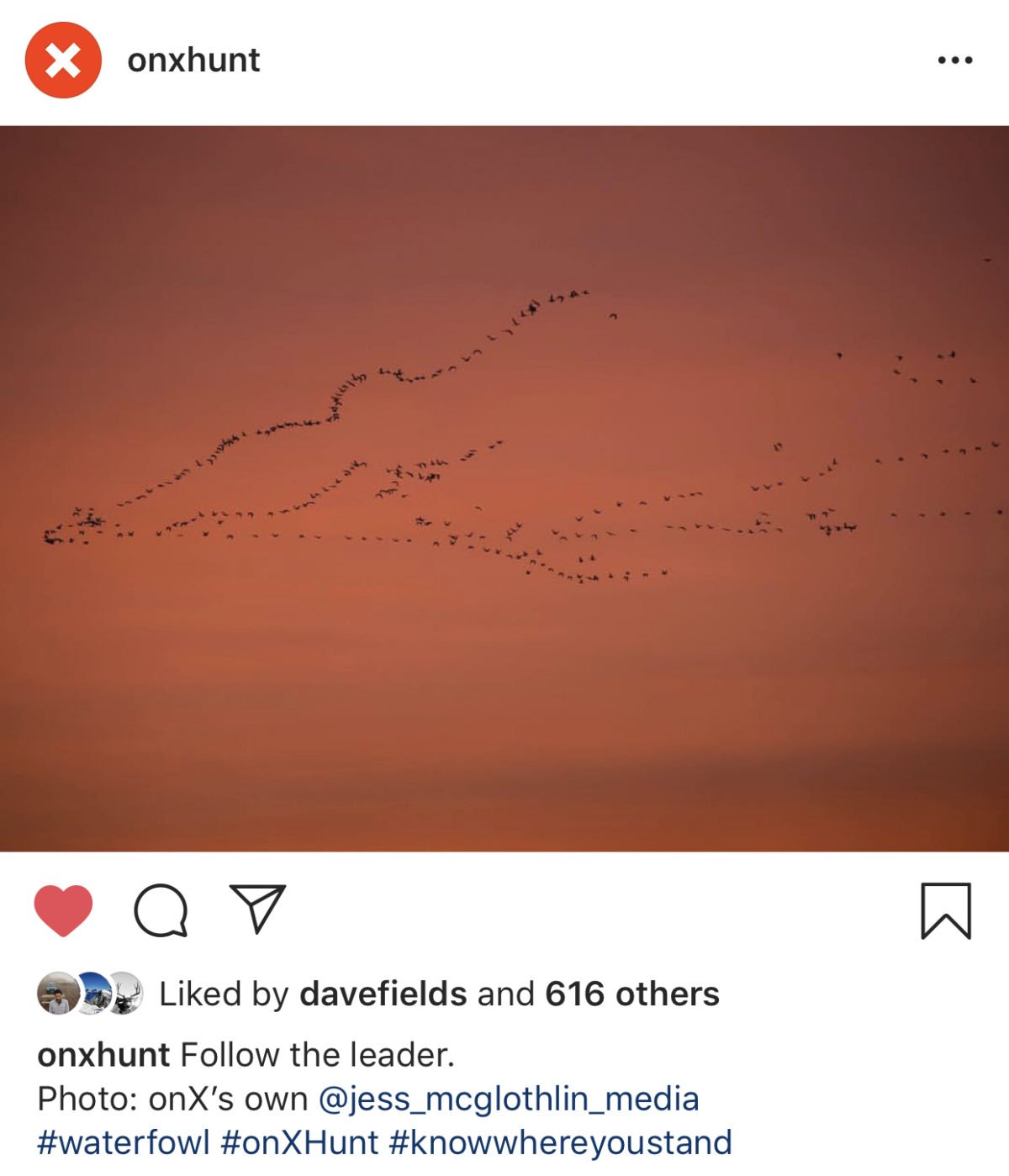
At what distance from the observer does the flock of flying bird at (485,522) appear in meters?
3.69

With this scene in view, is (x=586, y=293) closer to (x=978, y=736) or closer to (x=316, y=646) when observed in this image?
(x=316, y=646)

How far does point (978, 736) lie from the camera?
368cm

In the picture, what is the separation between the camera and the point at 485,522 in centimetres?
372
